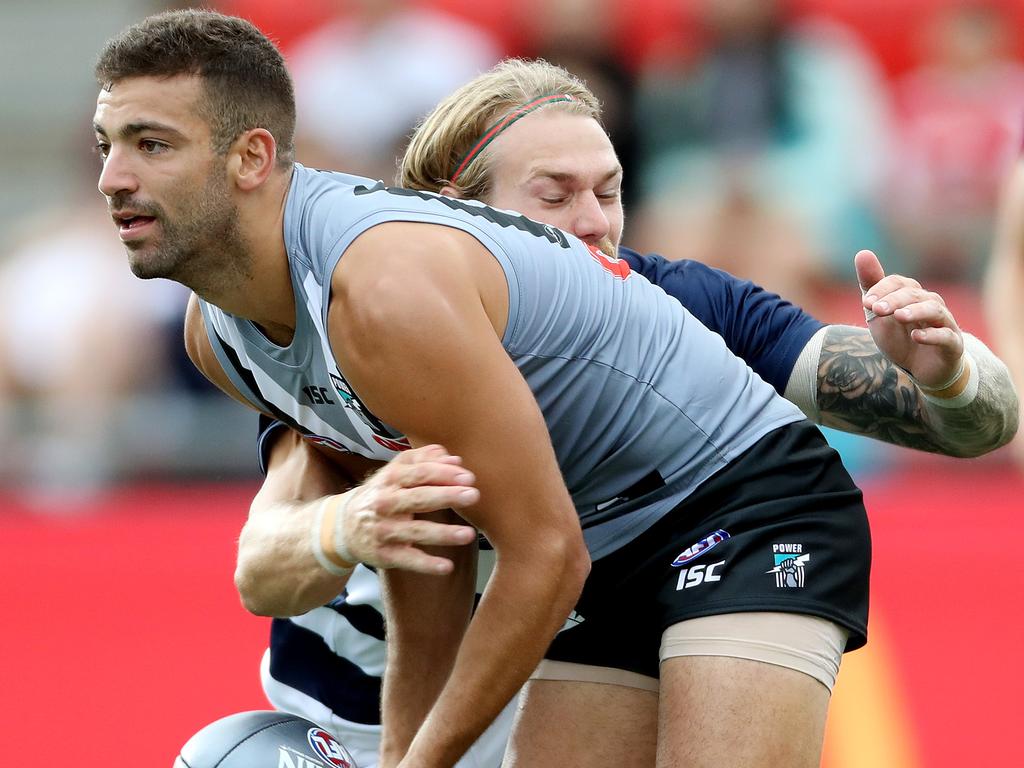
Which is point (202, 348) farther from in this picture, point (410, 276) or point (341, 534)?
point (410, 276)

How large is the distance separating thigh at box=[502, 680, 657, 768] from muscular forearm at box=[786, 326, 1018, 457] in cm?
91

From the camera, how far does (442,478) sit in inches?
118

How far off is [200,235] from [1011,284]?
3.63m

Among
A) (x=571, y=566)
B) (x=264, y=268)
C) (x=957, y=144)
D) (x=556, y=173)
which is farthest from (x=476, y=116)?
(x=957, y=144)

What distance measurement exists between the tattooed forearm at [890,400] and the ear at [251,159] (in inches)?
58.4

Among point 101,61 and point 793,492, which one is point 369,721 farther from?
point 101,61

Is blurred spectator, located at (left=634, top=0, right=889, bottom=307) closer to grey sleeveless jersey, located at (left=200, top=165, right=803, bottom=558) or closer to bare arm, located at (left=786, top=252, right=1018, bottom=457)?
bare arm, located at (left=786, top=252, right=1018, bottom=457)

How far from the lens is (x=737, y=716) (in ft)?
11.1

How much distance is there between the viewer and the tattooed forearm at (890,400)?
3.97 meters

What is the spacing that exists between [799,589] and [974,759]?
2083 millimetres

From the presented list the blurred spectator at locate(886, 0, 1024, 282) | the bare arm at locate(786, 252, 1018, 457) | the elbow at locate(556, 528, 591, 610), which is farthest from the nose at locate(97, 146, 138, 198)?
the blurred spectator at locate(886, 0, 1024, 282)

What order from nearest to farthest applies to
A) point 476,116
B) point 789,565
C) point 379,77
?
point 789,565, point 476,116, point 379,77

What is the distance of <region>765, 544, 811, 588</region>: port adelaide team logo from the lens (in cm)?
352

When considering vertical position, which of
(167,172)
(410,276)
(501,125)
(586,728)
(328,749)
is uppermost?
(501,125)
